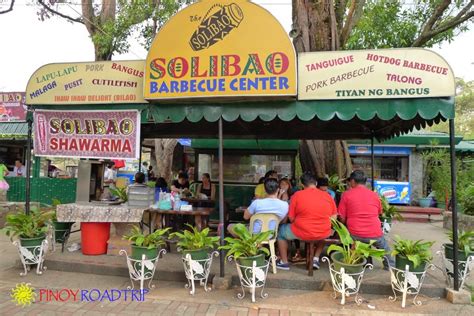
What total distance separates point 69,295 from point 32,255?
112 centimetres

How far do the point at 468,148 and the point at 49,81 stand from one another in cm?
1586

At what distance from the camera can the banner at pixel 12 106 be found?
52.3ft

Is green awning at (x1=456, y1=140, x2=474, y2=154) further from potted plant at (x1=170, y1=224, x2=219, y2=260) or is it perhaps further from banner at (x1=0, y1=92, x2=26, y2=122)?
banner at (x1=0, y1=92, x2=26, y2=122)

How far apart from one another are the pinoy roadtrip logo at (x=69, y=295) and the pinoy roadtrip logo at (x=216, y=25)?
3330mm

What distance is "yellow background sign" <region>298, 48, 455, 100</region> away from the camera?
4281 mm

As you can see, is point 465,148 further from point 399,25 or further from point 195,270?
point 195,270

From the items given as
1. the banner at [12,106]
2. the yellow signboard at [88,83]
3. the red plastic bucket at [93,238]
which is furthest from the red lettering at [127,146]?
the banner at [12,106]

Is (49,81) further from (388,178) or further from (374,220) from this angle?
(388,178)

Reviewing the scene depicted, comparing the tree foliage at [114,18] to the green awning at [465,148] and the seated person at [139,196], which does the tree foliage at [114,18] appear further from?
the green awning at [465,148]

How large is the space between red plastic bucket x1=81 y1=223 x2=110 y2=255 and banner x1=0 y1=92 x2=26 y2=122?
1273 cm

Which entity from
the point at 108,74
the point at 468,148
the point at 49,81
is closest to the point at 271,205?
the point at 108,74

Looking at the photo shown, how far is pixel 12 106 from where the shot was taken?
52.7 feet

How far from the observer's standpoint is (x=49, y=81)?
Answer: 538 centimetres

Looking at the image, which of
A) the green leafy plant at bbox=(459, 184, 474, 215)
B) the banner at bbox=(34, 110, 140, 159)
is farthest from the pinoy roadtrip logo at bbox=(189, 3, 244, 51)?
the green leafy plant at bbox=(459, 184, 474, 215)
